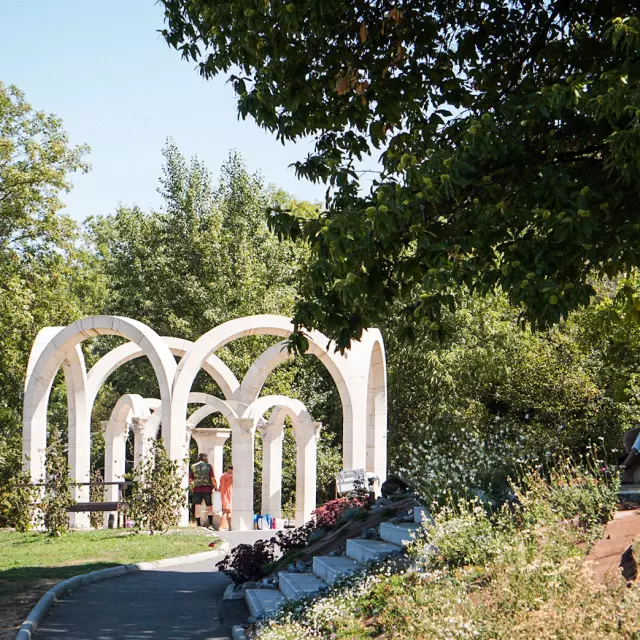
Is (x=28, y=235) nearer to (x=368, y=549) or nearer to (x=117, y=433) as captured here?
(x=117, y=433)

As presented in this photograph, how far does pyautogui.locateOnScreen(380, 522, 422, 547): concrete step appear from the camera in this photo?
31.5 ft

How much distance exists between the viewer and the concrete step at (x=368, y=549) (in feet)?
30.1

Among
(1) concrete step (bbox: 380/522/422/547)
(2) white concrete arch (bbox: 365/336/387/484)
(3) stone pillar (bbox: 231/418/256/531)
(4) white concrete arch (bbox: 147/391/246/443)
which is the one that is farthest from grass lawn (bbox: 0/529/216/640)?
(4) white concrete arch (bbox: 147/391/246/443)

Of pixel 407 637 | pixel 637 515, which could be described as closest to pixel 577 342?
pixel 637 515

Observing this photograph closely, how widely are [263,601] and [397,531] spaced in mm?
1727

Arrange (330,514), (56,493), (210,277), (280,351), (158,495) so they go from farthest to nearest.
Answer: (210,277) → (280,351) → (56,493) → (158,495) → (330,514)

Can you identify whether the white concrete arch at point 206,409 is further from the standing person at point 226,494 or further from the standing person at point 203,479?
the standing person at point 226,494

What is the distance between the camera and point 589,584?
17.6 ft

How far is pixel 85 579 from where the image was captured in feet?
40.7

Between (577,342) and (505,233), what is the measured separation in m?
22.4

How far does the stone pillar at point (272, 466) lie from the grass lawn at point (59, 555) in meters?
5.95

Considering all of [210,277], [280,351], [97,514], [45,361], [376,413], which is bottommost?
[97,514]

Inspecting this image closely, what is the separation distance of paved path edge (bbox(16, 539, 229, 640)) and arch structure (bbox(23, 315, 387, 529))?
345 centimetres

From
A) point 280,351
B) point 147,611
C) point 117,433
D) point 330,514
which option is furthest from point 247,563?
point 117,433
